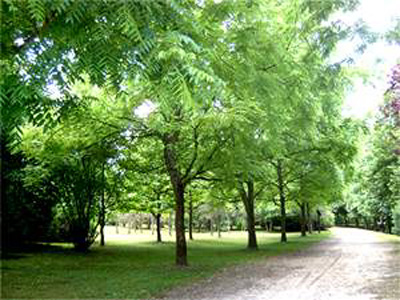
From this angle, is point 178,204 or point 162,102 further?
point 178,204

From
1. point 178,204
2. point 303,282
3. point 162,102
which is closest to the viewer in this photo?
point 162,102

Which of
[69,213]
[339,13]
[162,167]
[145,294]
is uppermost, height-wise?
[339,13]

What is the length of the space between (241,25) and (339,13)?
189 cm

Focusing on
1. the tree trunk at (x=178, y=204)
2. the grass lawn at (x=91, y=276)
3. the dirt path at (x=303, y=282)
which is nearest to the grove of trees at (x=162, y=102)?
the tree trunk at (x=178, y=204)

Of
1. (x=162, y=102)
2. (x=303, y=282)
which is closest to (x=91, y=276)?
(x=303, y=282)

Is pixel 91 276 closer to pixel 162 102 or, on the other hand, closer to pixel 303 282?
pixel 303 282

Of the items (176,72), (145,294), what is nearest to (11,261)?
(145,294)

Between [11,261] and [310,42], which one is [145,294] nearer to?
[310,42]

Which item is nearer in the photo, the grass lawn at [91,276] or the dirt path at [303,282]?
→ the dirt path at [303,282]

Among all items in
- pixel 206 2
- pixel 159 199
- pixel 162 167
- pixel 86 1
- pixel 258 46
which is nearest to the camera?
pixel 86 1

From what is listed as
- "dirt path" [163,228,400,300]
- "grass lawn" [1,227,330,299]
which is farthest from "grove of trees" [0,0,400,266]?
"dirt path" [163,228,400,300]

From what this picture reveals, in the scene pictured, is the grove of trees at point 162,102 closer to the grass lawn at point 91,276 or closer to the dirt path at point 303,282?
the grass lawn at point 91,276

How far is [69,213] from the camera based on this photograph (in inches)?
742

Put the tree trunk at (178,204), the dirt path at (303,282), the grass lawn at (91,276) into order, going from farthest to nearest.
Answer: the tree trunk at (178,204), the grass lawn at (91,276), the dirt path at (303,282)
